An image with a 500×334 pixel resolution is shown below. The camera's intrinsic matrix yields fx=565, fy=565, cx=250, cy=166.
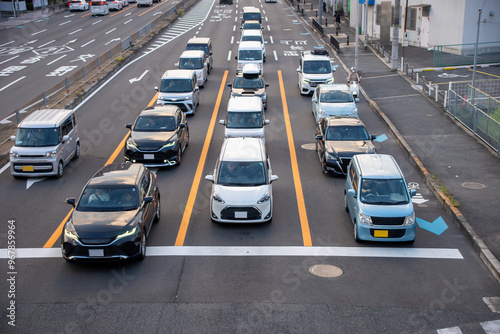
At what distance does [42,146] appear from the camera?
19375 mm

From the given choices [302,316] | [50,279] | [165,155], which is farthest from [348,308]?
[165,155]

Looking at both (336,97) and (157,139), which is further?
(336,97)

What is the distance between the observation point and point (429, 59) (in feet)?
132

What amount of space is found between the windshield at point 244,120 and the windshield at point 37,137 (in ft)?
21.0

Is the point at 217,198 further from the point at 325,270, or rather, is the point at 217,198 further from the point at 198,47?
the point at 198,47

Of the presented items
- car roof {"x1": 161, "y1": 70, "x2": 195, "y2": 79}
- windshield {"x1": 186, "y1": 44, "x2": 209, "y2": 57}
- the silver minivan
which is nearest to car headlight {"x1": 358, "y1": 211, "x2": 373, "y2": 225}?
the silver minivan

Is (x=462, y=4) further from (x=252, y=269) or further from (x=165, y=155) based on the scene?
(x=252, y=269)

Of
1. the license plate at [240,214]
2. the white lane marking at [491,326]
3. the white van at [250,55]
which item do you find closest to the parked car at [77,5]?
the white van at [250,55]

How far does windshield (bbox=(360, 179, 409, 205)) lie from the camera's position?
1461cm

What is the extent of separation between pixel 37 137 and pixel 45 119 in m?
0.97

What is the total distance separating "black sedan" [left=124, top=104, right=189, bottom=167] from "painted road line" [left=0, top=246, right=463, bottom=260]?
620 centimetres

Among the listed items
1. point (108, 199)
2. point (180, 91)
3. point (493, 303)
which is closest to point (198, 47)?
point (180, 91)

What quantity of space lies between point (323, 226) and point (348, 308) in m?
4.34

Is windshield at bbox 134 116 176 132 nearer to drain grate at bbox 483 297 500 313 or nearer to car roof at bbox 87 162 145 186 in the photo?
car roof at bbox 87 162 145 186
